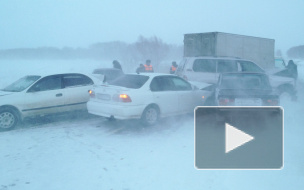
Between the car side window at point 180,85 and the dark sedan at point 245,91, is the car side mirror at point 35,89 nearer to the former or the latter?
the car side window at point 180,85

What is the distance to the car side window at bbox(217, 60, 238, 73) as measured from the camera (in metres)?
10.6

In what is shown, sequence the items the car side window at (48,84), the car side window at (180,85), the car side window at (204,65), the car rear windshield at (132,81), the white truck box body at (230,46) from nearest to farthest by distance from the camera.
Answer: the car rear windshield at (132,81) → the car side window at (48,84) → the car side window at (180,85) → the car side window at (204,65) → the white truck box body at (230,46)

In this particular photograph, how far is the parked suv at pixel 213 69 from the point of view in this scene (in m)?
10.3

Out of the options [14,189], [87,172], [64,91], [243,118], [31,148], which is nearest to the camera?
[243,118]

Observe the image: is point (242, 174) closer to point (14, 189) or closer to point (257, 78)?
point (14, 189)

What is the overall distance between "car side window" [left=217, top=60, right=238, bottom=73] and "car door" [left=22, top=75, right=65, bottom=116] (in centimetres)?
567

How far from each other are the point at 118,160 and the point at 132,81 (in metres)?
3.03

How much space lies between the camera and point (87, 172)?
4246 mm

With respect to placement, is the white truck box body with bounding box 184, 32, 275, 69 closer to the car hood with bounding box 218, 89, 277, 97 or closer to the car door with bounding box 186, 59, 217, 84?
the car door with bounding box 186, 59, 217, 84

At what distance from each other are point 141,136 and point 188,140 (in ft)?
3.63

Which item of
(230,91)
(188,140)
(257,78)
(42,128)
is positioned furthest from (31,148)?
(257,78)

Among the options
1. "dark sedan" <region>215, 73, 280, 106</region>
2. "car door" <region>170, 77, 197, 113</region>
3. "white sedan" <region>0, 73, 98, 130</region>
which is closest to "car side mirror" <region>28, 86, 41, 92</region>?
"white sedan" <region>0, 73, 98, 130</region>
